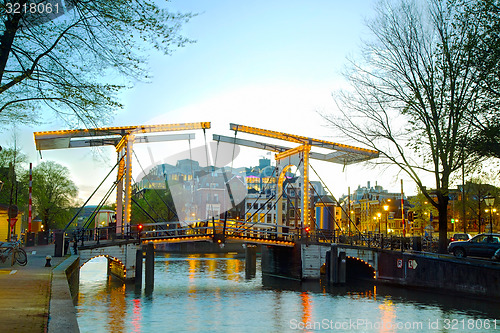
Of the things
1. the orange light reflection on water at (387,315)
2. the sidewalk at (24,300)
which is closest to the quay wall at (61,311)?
the sidewalk at (24,300)

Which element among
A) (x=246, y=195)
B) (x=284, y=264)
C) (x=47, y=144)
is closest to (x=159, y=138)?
(x=47, y=144)

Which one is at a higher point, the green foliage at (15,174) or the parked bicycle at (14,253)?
the green foliage at (15,174)

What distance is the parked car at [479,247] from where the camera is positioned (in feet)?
73.0

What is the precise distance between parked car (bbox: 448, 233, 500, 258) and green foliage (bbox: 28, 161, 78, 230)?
43690mm

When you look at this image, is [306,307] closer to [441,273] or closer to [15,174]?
[441,273]

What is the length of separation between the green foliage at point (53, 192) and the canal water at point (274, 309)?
3137 cm

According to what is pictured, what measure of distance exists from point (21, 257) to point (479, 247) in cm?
1803

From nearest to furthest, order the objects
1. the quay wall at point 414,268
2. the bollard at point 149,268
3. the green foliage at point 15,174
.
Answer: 1. the quay wall at point 414,268
2. the bollard at point 149,268
3. the green foliage at point 15,174

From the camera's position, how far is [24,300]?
9180 millimetres

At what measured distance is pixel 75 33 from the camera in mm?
9898

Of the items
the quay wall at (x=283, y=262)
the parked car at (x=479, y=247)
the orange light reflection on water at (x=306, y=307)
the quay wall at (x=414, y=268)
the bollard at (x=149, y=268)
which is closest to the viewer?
the orange light reflection on water at (x=306, y=307)

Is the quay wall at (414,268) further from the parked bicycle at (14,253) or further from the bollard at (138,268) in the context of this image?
the parked bicycle at (14,253)

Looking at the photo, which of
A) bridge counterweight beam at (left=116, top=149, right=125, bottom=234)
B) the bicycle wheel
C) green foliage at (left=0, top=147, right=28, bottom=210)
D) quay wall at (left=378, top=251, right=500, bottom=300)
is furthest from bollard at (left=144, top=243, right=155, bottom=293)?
green foliage at (left=0, top=147, right=28, bottom=210)

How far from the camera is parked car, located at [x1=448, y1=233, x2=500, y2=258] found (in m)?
22.3
